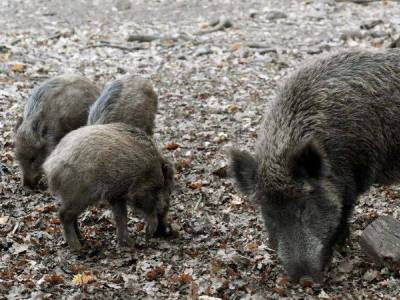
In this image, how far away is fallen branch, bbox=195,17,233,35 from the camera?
15.3 meters

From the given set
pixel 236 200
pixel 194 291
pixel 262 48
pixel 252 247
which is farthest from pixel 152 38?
pixel 194 291

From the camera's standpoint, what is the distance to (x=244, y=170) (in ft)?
17.7

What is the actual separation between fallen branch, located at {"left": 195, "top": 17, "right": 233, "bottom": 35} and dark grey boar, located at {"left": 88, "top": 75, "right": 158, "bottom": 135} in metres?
7.09

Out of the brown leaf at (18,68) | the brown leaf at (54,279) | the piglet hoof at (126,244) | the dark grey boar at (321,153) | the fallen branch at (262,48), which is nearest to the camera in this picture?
the dark grey boar at (321,153)

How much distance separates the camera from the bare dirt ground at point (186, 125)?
5539 mm

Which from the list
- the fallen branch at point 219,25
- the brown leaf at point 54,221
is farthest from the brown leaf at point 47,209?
the fallen branch at point 219,25

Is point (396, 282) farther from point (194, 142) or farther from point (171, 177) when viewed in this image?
point (194, 142)

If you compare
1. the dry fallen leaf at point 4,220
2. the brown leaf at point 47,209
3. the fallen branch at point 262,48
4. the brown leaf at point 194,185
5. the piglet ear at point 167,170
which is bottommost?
the brown leaf at point 47,209

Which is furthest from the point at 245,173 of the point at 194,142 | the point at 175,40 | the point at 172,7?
the point at 172,7

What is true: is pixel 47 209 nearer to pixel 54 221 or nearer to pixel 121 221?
pixel 54 221

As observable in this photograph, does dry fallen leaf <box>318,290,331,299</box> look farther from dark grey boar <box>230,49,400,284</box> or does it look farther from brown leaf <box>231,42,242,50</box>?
brown leaf <box>231,42,242,50</box>

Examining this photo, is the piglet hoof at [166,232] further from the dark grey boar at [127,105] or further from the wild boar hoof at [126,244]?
the dark grey boar at [127,105]

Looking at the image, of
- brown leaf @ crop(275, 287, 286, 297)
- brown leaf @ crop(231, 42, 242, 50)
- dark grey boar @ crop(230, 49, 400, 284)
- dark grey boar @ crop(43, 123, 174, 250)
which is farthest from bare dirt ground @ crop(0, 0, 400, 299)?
dark grey boar @ crop(230, 49, 400, 284)

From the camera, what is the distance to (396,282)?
5.34m
